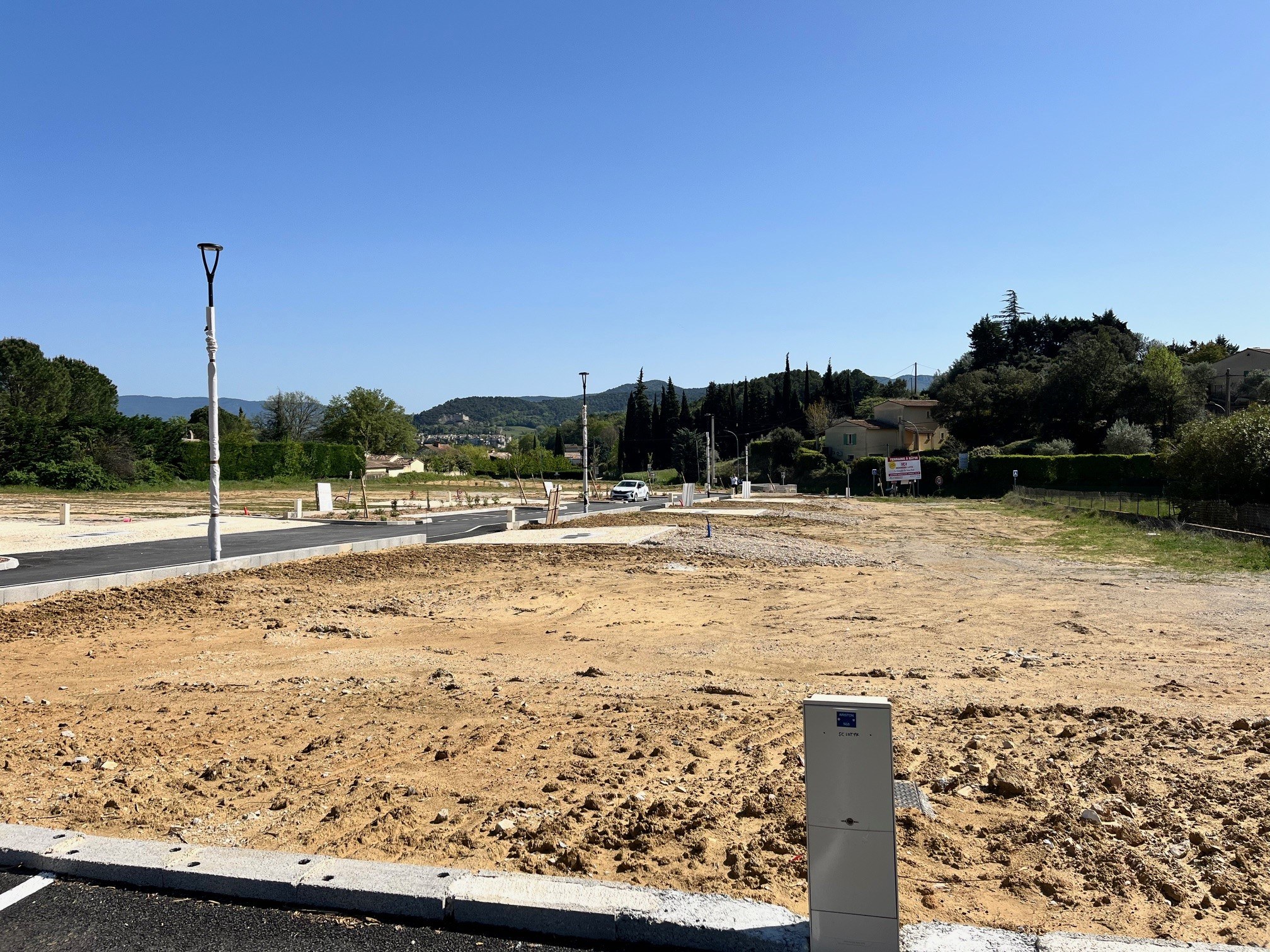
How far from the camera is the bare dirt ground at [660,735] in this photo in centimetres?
480

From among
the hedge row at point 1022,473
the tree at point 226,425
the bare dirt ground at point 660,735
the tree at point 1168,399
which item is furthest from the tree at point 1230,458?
the tree at point 226,425

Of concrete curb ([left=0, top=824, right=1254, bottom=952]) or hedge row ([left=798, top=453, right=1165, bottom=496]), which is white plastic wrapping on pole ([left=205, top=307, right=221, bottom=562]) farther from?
hedge row ([left=798, top=453, right=1165, bottom=496])

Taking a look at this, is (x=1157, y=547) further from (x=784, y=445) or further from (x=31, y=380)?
(x=31, y=380)

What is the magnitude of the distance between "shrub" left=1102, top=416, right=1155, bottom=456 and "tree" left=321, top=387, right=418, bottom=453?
86838 millimetres

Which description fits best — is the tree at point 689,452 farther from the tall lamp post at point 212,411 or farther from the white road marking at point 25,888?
the white road marking at point 25,888

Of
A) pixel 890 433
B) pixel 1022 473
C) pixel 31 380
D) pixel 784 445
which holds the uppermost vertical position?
pixel 31 380

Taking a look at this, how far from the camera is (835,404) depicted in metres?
131

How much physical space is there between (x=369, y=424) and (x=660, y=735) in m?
118

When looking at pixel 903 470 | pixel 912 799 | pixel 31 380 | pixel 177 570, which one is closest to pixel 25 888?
pixel 912 799

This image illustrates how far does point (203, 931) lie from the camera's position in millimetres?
4176

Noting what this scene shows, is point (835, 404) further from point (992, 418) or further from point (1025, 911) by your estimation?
point (1025, 911)

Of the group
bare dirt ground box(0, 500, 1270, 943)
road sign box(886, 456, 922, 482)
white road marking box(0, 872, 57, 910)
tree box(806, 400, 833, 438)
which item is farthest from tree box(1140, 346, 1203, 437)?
white road marking box(0, 872, 57, 910)

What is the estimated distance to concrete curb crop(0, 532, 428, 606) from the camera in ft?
47.9

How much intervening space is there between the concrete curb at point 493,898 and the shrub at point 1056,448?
258 ft
